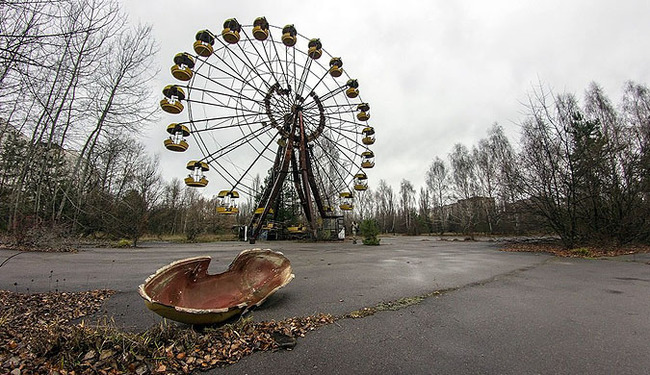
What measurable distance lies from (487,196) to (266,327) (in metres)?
33.4

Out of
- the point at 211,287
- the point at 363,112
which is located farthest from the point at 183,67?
the point at 211,287

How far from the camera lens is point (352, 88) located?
717 inches

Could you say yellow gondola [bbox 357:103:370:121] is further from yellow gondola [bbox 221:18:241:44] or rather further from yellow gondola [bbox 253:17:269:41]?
yellow gondola [bbox 221:18:241:44]

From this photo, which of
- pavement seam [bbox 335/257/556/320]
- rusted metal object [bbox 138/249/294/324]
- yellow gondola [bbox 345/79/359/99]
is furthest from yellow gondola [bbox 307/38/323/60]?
pavement seam [bbox 335/257/556/320]

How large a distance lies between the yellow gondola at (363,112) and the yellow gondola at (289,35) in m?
6.76

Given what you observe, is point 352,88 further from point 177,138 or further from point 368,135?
point 177,138

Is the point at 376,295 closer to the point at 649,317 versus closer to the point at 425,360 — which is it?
the point at 425,360

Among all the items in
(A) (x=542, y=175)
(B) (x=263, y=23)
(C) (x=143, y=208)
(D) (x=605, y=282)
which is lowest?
(D) (x=605, y=282)

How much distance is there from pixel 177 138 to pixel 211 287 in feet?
41.7

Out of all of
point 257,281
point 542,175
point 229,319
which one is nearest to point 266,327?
point 229,319

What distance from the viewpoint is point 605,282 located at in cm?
547

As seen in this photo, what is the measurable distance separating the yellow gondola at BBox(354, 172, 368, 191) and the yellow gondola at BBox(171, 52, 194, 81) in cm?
1233

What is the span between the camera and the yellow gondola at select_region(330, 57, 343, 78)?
17234 millimetres

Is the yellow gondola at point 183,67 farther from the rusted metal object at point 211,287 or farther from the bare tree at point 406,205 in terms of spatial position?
the bare tree at point 406,205
